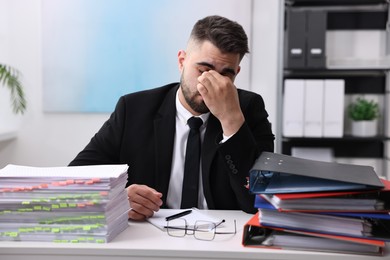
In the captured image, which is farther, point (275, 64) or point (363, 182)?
point (275, 64)

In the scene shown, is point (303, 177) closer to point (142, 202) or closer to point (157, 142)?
point (142, 202)

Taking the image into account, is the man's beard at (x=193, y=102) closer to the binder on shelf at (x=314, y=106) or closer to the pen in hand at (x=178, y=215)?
the pen in hand at (x=178, y=215)

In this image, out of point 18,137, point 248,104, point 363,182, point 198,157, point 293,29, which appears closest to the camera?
point 363,182

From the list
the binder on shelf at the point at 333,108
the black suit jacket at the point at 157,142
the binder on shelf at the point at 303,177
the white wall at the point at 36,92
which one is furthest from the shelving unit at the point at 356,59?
the binder on shelf at the point at 303,177

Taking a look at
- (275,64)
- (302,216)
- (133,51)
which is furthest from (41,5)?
(302,216)

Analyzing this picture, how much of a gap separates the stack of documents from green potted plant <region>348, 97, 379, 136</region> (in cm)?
242

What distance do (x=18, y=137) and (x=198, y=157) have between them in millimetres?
2291

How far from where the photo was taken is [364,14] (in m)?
3.21

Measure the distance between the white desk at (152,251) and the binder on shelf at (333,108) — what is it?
6.82 ft

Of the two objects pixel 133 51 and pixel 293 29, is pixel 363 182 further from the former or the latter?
pixel 133 51

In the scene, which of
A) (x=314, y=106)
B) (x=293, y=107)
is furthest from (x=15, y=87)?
(x=314, y=106)

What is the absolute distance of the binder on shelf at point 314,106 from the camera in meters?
2.88

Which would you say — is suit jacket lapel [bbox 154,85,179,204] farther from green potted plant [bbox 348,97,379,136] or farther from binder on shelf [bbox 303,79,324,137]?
green potted plant [bbox 348,97,379,136]

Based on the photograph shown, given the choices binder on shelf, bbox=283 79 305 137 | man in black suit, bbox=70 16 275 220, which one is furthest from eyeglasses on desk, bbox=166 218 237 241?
binder on shelf, bbox=283 79 305 137
